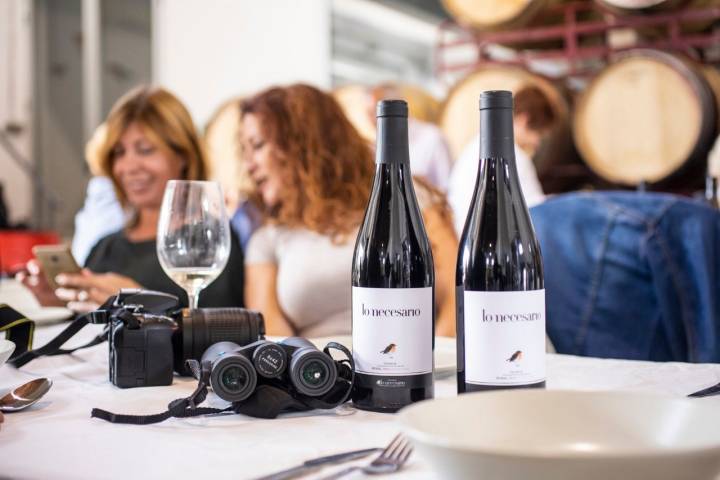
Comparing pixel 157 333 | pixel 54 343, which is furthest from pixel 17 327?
→ pixel 157 333

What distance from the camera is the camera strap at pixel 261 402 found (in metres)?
0.66

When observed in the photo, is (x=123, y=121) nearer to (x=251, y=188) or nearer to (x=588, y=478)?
(x=251, y=188)

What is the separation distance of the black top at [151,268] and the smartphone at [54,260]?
312 millimetres

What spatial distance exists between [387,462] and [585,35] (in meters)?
2.95

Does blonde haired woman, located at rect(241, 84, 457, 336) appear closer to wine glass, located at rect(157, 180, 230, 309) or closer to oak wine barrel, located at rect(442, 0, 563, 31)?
wine glass, located at rect(157, 180, 230, 309)

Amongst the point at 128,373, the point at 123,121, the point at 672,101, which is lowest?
the point at 128,373

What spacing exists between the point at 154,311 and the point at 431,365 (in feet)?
1.16

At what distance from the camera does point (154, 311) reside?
0.90 meters

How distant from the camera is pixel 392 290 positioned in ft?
2.18

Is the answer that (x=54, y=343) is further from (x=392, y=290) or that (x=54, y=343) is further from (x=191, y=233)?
(x=392, y=290)

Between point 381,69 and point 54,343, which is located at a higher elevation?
point 381,69

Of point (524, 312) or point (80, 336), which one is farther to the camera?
point (80, 336)

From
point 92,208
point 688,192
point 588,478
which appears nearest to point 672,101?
point 688,192

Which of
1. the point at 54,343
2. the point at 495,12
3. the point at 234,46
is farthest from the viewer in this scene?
the point at 234,46
